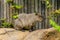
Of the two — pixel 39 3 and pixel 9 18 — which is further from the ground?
pixel 39 3

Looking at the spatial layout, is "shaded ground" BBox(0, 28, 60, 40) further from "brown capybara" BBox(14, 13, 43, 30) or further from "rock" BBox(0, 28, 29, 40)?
"brown capybara" BBox(14, 13, 43, 30)

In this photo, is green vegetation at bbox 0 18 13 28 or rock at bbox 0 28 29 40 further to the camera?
green vegetation at bbox 0 18 13 28

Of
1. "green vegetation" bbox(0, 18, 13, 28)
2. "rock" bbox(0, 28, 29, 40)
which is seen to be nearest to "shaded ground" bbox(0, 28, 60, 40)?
"rock" bbox(0, 28, 29, 40)

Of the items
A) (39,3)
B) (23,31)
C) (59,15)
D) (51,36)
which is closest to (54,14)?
(59,15)

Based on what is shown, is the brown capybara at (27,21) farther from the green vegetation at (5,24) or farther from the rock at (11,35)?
the green vegetation at (5,24)

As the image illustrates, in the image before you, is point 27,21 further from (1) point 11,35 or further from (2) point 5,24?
(2) point 5,24

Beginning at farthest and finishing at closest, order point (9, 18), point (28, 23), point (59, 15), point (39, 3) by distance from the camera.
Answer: point (9, 18) < point (39, 3) < point (59, 15) < point (28, 23)

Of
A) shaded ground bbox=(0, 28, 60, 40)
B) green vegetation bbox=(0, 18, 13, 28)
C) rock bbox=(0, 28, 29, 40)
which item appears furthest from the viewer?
green vegetation bbox=(0, 18, 13, 28)

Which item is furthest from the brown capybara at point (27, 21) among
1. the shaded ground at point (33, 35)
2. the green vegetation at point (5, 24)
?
the green vegetation at point (5, 24)

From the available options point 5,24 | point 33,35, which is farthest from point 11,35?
point 5,24

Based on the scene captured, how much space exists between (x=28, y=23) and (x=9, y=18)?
204 centimetres

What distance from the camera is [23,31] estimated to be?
260 inches

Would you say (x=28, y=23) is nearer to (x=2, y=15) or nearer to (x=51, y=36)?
(x=51, y=36)

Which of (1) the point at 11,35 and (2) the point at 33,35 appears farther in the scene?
(1) the point at 11,35
